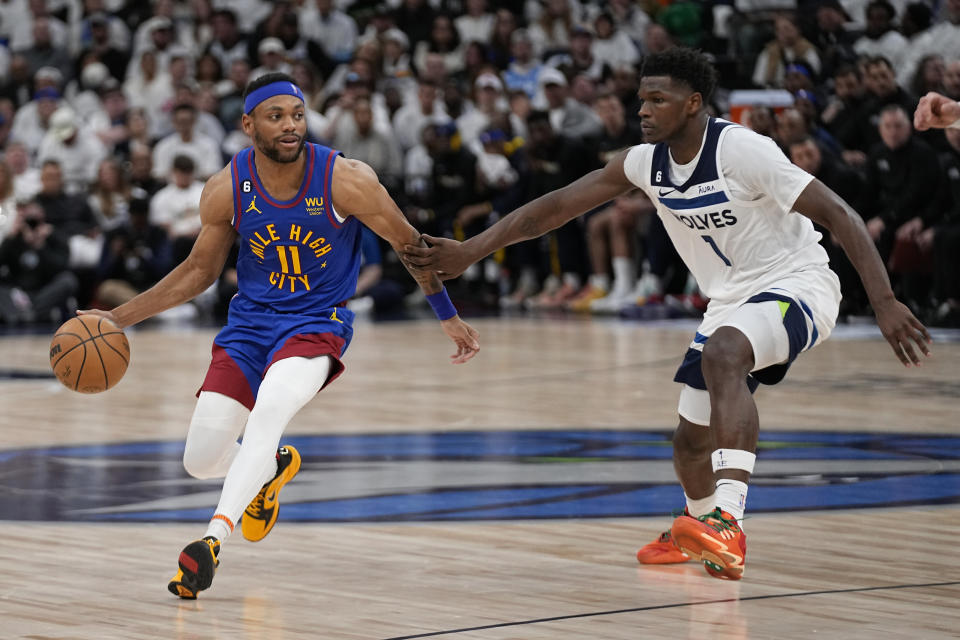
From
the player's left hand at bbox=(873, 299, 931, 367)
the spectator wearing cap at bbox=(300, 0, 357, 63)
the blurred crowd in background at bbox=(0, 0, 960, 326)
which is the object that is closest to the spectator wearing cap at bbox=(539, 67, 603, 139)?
the blurred crowd in background at bbox=(0, 0, 960, 326)

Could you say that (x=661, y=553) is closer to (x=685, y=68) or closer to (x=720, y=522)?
(x=720, y=522)

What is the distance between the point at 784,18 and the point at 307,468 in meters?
8.77

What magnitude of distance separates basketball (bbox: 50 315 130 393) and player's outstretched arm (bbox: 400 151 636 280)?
1.11m

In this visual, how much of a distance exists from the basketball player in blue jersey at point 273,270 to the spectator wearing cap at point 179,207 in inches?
411

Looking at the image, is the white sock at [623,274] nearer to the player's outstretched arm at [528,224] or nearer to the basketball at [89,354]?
the player's outstretched arm at [528,224]

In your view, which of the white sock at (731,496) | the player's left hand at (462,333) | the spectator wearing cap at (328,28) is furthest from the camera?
the spectator wearing cap at (328,28)

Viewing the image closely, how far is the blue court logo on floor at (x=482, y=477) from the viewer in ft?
21.4

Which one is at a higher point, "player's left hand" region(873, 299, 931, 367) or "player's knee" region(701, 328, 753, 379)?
"player's left hand" region(873, 299, 931, 367)

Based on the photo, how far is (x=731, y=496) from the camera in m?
5.12

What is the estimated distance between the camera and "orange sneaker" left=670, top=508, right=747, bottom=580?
490 cm

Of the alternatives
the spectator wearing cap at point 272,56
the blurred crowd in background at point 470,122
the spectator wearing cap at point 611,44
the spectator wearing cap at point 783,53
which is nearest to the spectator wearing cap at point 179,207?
the blurred crowd in background at point 470,122

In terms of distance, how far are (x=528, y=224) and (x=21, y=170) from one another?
491 inches

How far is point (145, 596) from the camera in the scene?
4.96 m

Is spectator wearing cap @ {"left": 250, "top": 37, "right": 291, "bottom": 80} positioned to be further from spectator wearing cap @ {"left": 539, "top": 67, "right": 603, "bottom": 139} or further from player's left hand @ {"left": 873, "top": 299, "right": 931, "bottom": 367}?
player's left hand @ {"left": 873, "top": 299, "right": 931, "bottom": 367}
